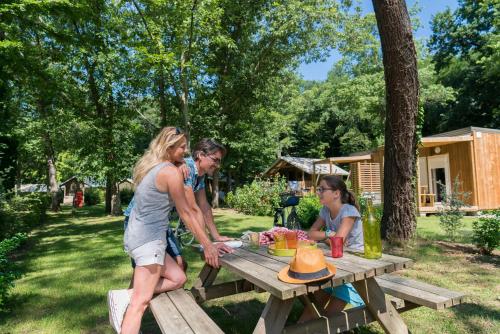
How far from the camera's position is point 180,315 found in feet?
7.90

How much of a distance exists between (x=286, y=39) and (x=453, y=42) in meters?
19.1

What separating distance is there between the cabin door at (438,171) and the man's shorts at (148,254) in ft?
56.7

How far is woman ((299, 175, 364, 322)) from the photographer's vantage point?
9.75 feet

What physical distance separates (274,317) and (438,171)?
18617 millimetres

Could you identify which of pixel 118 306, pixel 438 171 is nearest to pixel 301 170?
pixel 438 171

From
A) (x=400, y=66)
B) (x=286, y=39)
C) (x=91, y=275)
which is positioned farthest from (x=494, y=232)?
(x=286, y=39)

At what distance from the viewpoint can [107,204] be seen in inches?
806

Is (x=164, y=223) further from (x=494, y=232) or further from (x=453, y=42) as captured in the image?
(x=453, y=42)

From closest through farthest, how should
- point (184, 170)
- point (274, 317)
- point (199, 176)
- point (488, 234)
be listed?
point (274, 317)
point (184, 170)
point (199, 176)
point (488, 234)

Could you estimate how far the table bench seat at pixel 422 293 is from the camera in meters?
2.54

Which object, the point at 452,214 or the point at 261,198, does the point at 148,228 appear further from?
the point at 261,198

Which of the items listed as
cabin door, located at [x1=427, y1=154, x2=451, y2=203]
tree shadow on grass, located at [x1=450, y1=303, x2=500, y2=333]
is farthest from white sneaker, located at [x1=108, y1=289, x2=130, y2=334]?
cabin door, located at [x1=427, y1=154, x2=451, y2=203]

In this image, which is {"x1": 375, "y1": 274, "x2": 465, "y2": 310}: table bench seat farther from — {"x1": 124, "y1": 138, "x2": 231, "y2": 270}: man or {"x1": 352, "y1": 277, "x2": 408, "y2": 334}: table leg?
{"x1": 124, "y1": 138, "x2": 231, "y2": 270}: man

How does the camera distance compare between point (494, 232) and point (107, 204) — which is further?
point (107, 204)
